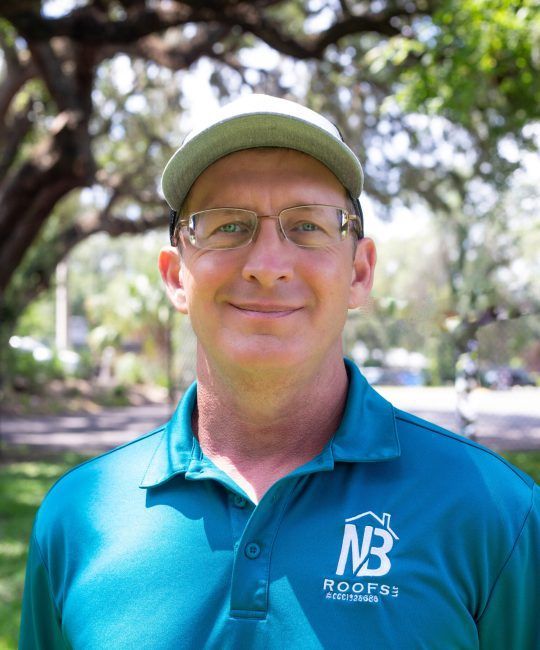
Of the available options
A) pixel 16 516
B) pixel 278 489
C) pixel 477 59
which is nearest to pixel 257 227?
pixel 278 489

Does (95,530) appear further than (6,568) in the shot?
No

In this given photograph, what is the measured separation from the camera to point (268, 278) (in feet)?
5.32

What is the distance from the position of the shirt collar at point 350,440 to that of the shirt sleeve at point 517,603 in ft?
1.01

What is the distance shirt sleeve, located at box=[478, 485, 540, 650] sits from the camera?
1511 millimetres

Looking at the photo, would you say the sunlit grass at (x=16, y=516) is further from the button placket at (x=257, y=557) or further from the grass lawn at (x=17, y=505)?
the button placket at (x=257, y=557)

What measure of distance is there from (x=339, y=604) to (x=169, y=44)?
1181 cm

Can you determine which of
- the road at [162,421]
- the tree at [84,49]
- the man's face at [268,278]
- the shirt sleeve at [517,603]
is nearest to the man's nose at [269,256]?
the man's face at [268,278]

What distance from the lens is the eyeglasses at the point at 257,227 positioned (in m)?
1.67

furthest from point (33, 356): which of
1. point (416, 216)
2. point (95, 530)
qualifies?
point (95, 530)

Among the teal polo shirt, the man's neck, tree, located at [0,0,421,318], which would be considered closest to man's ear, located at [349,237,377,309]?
the man's neck

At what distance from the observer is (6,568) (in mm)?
6141

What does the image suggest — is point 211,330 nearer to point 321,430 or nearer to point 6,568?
point 321,430

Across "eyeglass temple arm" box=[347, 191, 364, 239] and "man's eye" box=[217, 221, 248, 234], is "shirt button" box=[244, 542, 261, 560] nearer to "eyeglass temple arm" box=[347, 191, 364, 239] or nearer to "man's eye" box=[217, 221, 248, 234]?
"man's eye" box=[217, 221, 248, 234]

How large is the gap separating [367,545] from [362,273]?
67 cm
